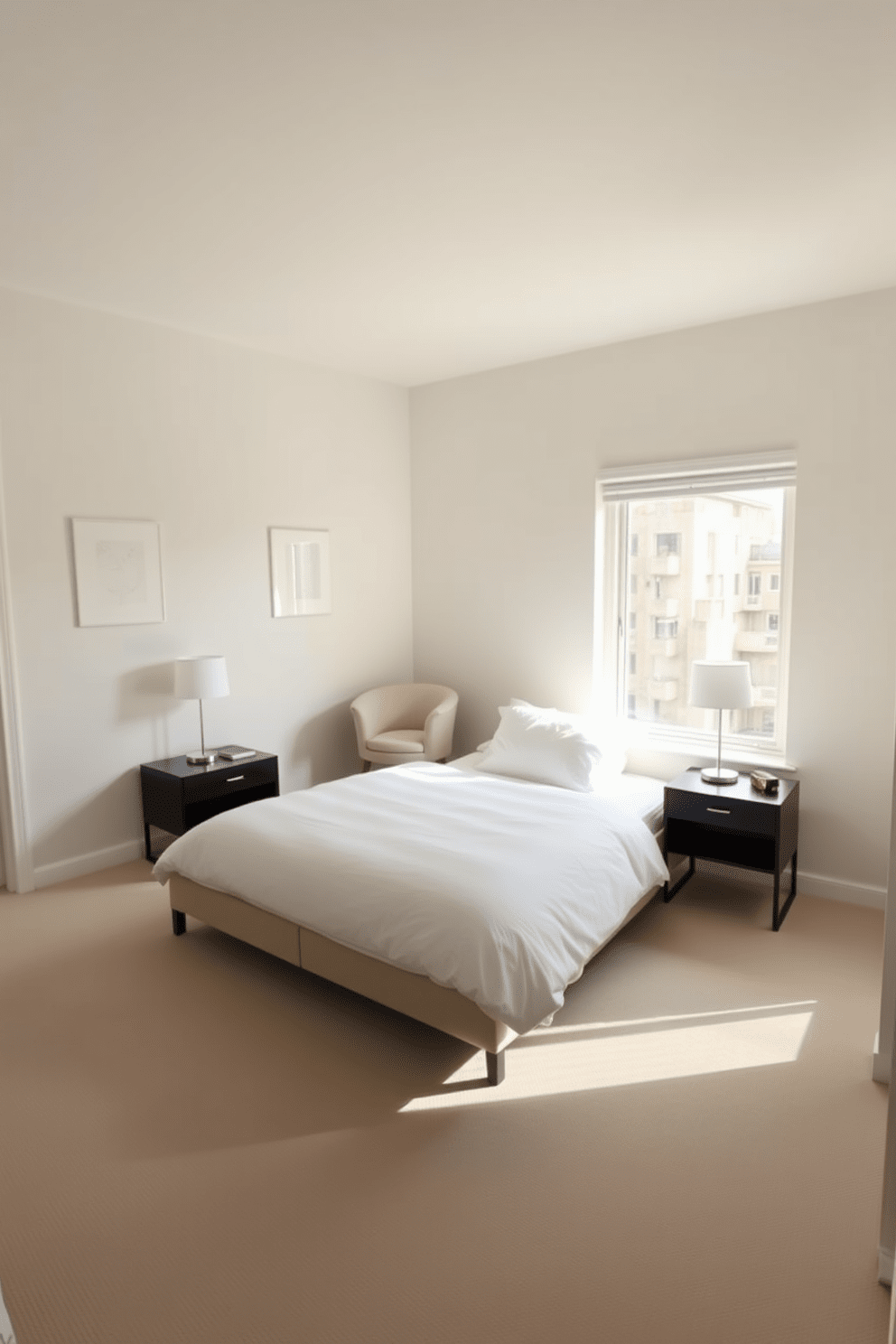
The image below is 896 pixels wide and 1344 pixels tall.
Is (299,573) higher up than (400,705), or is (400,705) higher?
(299,573)

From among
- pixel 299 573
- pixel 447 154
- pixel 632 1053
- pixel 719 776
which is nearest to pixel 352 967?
pixel 632 1053

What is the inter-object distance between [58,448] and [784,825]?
394 centimetres

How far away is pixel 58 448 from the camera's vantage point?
3912mm

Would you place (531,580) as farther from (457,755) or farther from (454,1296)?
(454,1296)

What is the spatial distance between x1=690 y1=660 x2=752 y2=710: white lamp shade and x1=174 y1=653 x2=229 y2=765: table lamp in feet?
8.23

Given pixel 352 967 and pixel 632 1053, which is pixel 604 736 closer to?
pixel 632 1053

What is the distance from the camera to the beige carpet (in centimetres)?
176

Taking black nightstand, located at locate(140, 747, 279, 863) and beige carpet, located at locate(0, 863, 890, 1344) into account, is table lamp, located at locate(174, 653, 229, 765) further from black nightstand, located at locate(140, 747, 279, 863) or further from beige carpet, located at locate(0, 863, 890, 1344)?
beige carpet, located at locate(0, 863, 890, 1344)

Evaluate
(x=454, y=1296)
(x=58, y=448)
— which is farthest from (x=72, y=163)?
(x=454, y=1296)

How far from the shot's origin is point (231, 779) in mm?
4277

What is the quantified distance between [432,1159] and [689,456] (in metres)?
3.55

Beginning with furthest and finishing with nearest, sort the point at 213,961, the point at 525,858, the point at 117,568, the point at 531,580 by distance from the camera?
the point at 531,580
the point at 117,568
the point at 213,961
the point at 525,858

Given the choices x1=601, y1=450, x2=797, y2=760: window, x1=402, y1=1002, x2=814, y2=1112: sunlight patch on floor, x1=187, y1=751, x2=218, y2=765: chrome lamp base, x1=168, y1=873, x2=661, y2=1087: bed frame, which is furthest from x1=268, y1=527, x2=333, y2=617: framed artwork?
x1=402, y1=1002, x2=814, y2=1112: sunlight patch on floor

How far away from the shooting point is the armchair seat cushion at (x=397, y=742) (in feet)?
16.3
